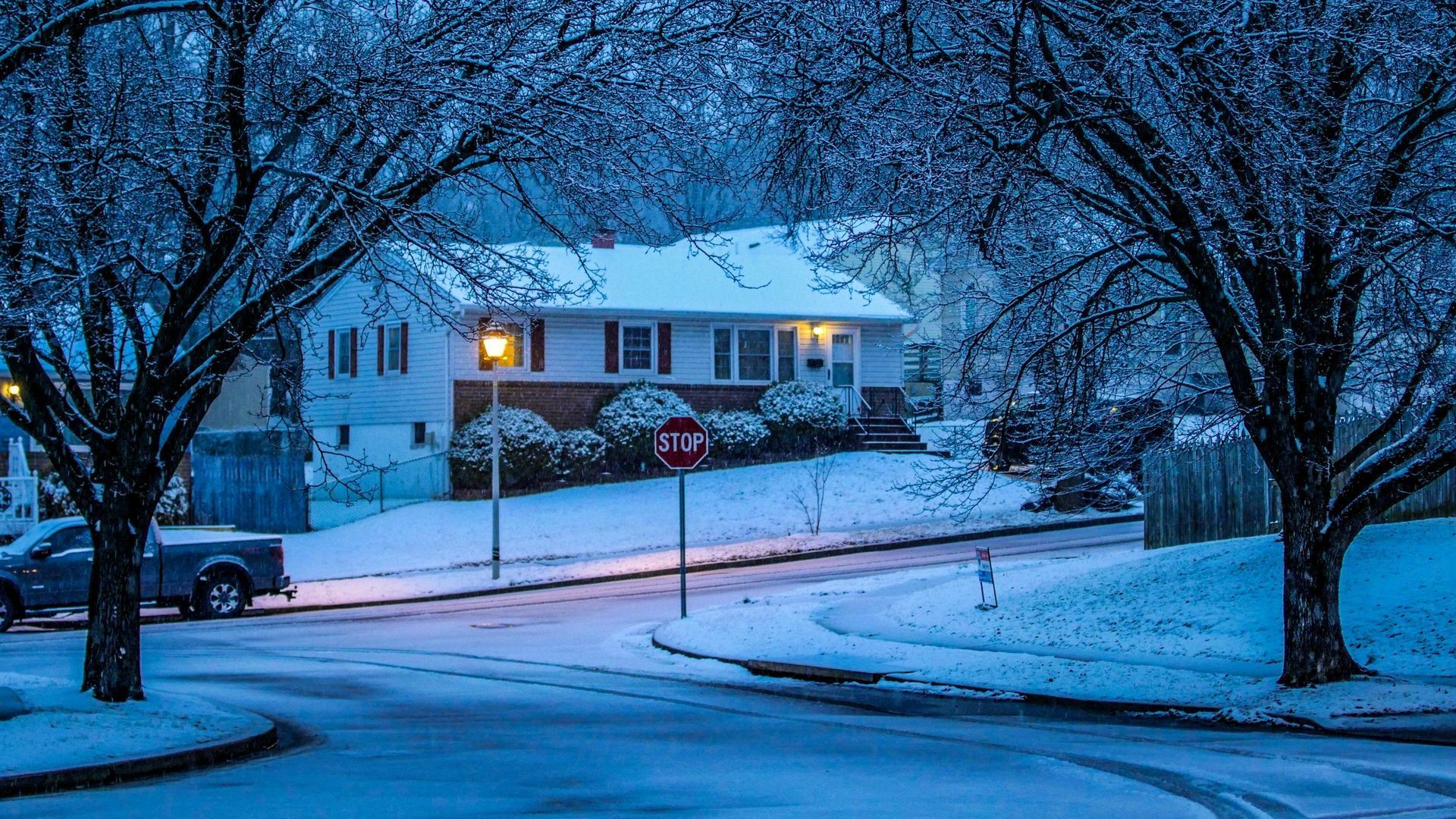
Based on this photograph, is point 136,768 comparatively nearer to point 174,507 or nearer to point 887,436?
point 174,507

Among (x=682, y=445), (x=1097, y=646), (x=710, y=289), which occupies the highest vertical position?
(x=710, y=289)

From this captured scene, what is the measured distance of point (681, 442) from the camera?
73.5 feet

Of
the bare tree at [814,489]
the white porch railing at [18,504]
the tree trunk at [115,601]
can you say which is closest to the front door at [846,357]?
the bare tree at [814,489]

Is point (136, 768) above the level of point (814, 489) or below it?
below

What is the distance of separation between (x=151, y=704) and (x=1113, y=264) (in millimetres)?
9763

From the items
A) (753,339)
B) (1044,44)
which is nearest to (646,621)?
(1044,44)

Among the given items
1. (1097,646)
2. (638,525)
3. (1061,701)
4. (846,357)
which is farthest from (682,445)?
(846,357)

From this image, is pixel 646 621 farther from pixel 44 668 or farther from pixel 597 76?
pixel 597 76

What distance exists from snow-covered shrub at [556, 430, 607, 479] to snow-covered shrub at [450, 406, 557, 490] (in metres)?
0.53

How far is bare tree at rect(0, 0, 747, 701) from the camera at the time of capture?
414 inches

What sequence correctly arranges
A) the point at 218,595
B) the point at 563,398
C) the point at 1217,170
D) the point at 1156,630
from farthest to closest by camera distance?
the point at 563,398 < the point at 218,595 < the point at 1156,630 < the point at 1217,170

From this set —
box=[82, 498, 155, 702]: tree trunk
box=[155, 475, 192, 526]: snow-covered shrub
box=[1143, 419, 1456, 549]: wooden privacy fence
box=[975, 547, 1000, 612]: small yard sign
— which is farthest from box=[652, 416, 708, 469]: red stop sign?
box=[155, 475, 192, 526]: snow-covered shrub

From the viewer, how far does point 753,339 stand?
44312mm

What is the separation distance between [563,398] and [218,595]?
669 inches
